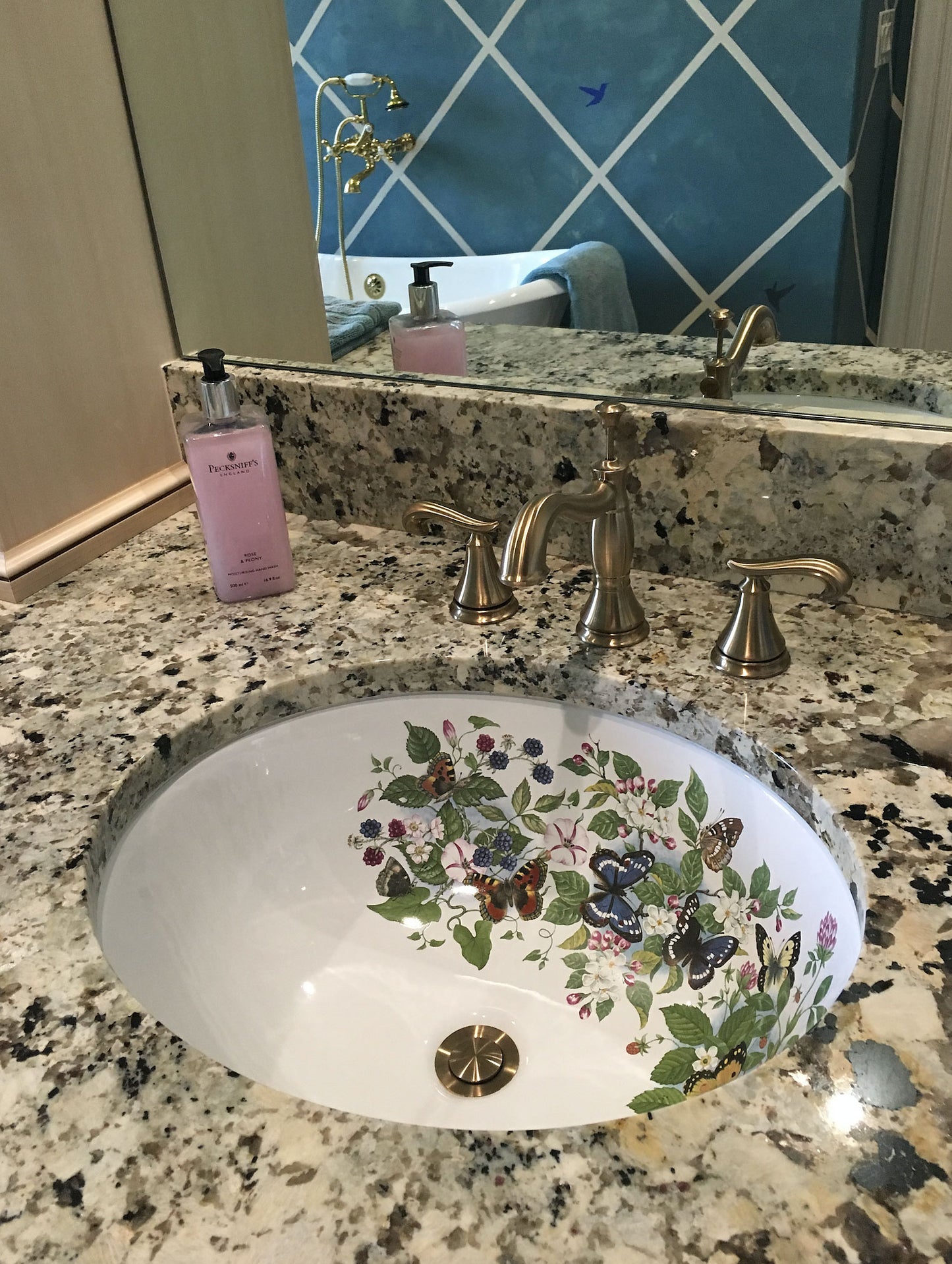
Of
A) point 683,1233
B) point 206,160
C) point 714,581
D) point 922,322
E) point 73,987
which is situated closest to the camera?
point 683,1233

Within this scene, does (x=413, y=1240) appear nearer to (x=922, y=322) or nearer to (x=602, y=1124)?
(x=602, y=1124)

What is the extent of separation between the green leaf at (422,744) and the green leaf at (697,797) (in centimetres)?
19

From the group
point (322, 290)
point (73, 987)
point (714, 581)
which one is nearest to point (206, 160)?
point (322, 290)

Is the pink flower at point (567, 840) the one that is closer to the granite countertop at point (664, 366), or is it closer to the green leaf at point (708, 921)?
the green leaf at point (708, 921)

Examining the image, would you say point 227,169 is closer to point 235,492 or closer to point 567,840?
point 235,492

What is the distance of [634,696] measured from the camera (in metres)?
0.66

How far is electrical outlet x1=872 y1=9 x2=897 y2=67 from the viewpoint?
587 mm

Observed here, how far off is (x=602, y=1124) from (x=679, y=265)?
55cm

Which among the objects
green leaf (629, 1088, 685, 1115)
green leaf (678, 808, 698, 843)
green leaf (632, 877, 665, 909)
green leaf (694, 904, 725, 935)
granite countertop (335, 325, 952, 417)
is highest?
granite countertop (335, 325, 952, 417)

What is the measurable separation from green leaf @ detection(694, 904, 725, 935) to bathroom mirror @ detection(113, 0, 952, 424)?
13.8 inches

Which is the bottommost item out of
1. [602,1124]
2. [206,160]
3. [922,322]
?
[602,1124]

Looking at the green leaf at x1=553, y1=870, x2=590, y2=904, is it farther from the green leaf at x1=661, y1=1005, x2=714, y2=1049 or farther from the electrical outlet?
the electrical outlet

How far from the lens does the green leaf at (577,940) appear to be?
2.23 ft

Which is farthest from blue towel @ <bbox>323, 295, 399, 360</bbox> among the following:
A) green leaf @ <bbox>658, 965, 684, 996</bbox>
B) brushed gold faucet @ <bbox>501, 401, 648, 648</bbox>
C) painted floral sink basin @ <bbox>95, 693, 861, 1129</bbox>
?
green leaf @ <bbox>658, 965, 684, 996</bbox>
